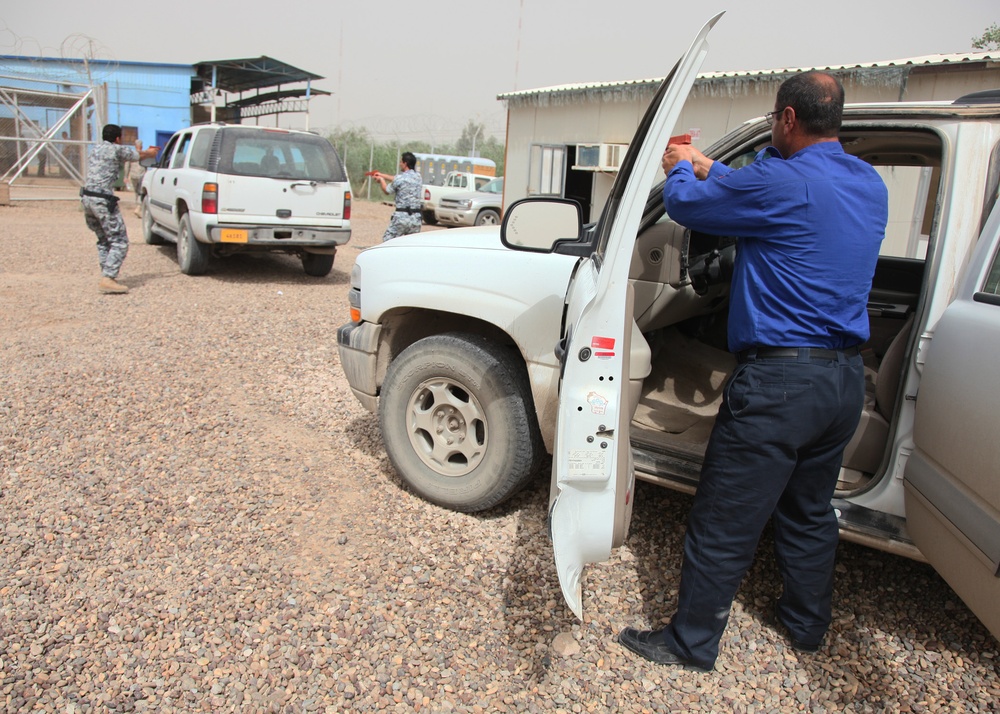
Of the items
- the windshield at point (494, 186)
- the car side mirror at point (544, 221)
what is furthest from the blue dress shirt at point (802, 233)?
the windshield at point (494, 186)

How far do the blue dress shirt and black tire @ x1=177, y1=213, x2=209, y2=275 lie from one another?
8.41 m

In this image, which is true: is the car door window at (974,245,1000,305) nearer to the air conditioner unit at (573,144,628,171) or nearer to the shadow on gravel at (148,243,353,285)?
the shadow on gravel at (148,243,353,285)

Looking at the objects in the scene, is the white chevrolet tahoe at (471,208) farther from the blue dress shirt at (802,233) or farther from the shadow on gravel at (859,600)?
the blue dress shirt at (802,233)

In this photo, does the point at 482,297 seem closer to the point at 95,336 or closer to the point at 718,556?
the point at 718,556

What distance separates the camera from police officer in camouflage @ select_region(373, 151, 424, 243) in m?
10.6

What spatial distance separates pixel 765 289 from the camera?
2340 millimetres

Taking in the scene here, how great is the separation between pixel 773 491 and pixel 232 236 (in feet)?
26.5

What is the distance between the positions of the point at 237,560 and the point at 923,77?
988cm

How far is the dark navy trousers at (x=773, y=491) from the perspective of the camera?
231cm

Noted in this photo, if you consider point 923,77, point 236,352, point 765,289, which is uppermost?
point 923,77

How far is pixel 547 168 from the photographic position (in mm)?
14992

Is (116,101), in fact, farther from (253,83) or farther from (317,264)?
(317,264)

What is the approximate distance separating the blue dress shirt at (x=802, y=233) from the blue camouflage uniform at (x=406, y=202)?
340 inches

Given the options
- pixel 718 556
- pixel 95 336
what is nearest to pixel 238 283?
pixel 95 336
